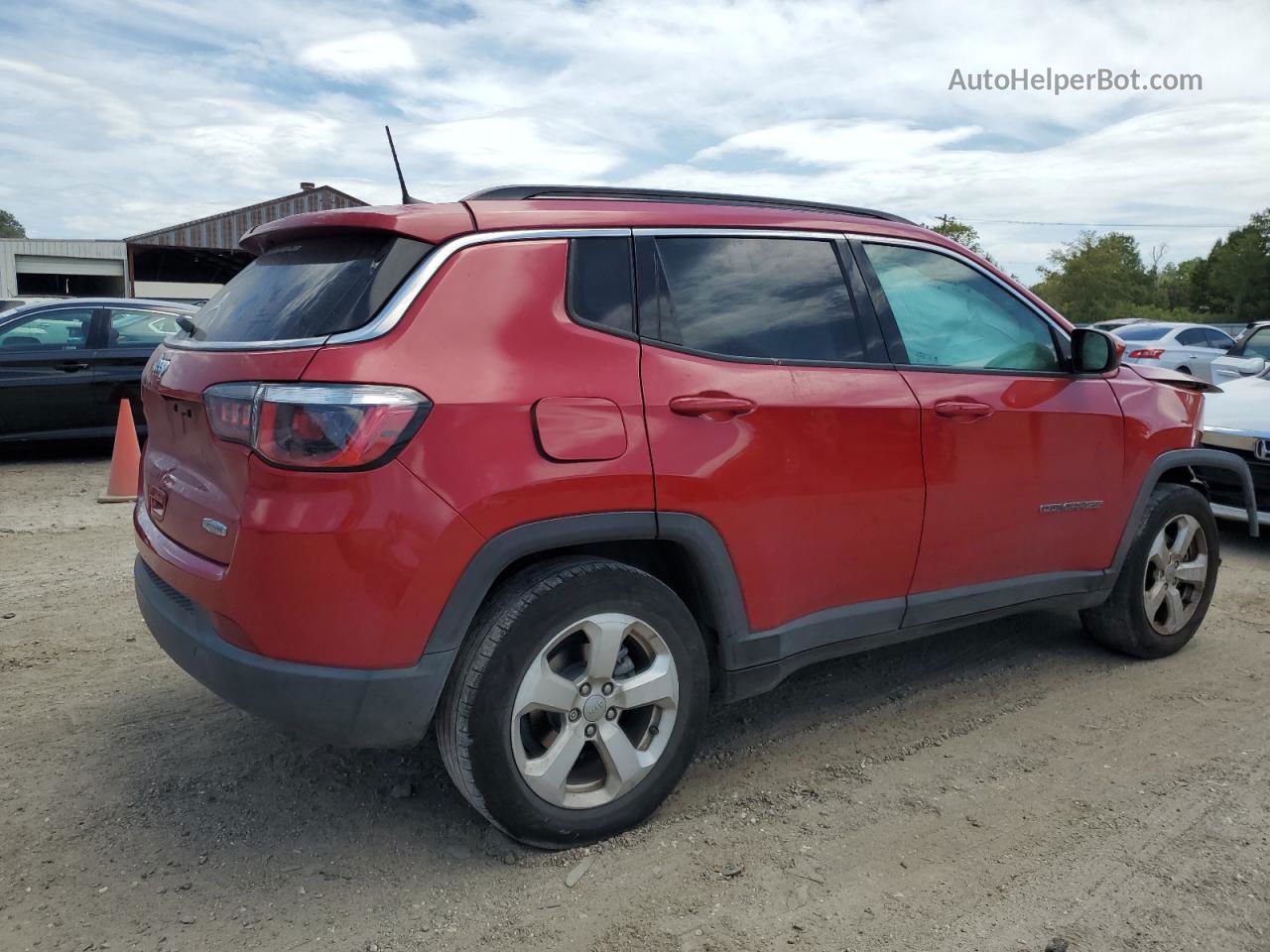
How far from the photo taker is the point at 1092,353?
12.9 ft

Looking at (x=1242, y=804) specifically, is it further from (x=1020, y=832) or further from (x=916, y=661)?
(x=916, y=661)

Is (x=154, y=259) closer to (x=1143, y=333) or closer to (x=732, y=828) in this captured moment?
(x=1143, y=333)

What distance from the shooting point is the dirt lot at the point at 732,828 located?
2.49 meters

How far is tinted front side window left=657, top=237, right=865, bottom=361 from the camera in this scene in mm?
2996

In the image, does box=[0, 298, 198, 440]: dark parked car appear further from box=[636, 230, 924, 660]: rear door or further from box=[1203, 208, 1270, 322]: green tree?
box=[1203, 208, 1270, 322]: green tree

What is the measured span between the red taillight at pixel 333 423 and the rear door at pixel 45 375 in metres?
7.82

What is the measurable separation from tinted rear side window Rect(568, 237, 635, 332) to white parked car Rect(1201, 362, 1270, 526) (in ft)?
14.3

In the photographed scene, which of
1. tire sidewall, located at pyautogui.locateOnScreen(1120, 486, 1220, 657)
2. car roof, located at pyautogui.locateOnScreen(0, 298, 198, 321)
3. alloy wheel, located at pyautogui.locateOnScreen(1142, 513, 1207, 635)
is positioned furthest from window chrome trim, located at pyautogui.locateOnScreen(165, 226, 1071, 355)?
car roof, located at pyautogui.locateOnScreen(0, 298, 198, 321)

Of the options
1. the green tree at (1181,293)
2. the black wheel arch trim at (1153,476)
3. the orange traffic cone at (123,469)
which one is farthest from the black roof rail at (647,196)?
the green tree at (1181,293)

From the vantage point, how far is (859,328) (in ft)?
11.1

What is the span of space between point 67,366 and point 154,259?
31405 millimetres

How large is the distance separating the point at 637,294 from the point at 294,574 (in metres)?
1.23

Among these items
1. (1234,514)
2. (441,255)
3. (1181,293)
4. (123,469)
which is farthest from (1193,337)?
(1181,293)

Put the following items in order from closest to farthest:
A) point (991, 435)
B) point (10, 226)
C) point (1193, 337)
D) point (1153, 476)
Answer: point (991, 435) < point (1153, 476) < point (1193, 337) < point (10, 226)
